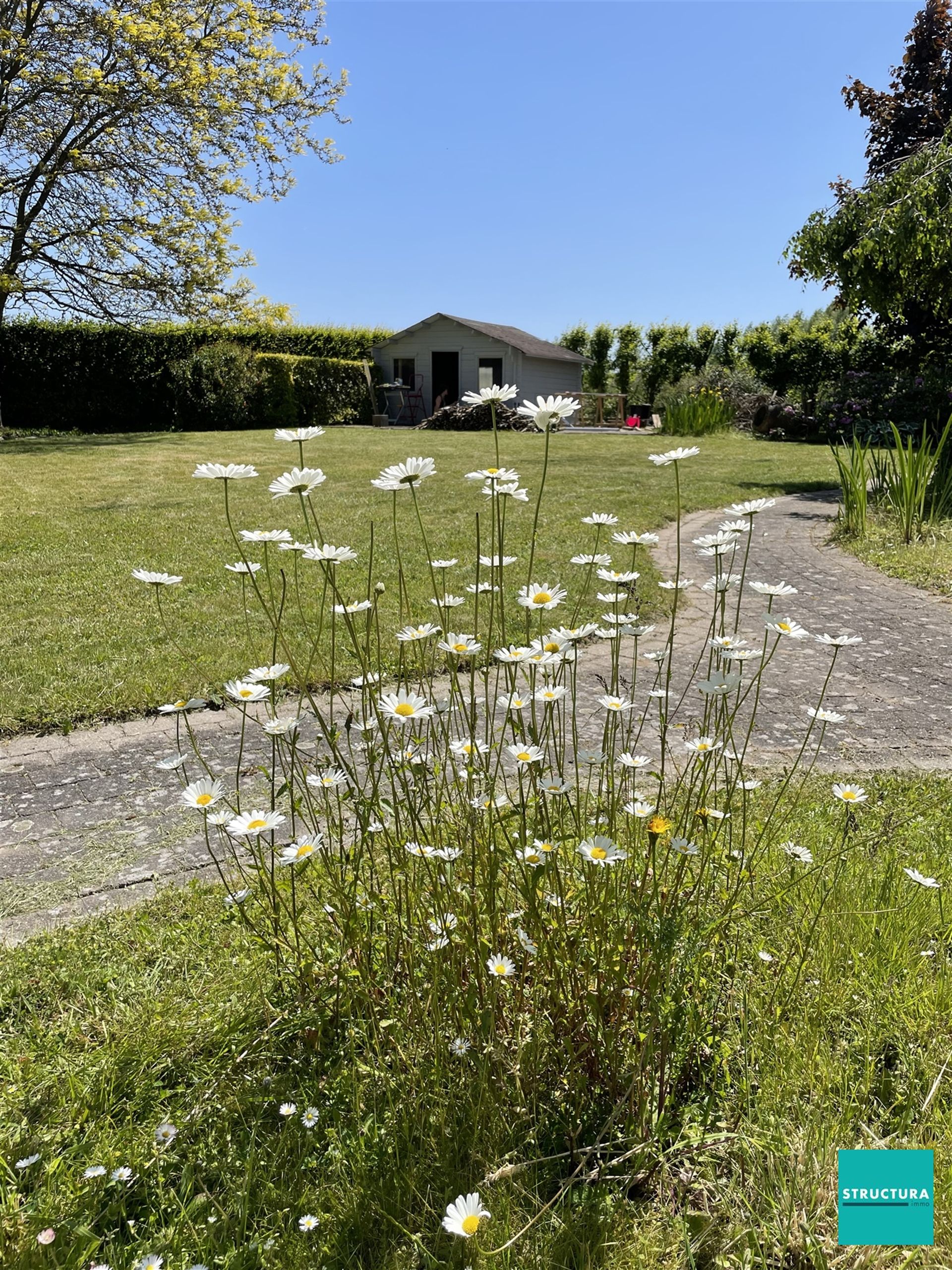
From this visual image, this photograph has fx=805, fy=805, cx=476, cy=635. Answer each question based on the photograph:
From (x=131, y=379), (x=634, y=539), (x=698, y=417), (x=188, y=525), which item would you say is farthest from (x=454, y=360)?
(x=634, y=539)

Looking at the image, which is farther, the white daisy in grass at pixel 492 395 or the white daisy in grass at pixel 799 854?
the white daisy in grass at pixel 799 854

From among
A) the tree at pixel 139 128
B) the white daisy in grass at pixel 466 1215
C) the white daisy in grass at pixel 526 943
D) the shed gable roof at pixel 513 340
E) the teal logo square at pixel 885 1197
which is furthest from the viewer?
the shed gable roof at pixel 513 340

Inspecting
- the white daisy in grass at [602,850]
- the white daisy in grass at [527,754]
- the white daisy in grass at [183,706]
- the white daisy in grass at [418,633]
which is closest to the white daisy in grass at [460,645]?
the white daisy in grass at [418,633]

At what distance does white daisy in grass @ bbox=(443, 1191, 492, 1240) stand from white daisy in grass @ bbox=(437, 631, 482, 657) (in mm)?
823

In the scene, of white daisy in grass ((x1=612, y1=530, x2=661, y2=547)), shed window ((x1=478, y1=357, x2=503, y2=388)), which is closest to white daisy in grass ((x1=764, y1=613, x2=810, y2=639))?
white daisy in grass ((x1=612, y1=530, x2=661, y2=547))

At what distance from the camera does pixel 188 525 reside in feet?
23.6

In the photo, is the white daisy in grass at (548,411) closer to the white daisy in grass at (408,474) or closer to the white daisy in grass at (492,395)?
the white daisy in grass at (492,395)

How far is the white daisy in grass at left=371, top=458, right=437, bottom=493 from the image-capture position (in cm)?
142

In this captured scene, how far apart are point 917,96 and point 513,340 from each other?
38.1ft

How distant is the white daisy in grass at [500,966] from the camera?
143cm

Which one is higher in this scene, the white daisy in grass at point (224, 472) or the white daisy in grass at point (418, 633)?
the white daisy in grass at point (224, 472)

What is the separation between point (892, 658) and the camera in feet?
13.6

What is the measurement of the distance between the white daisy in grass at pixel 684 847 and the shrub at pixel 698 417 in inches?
671

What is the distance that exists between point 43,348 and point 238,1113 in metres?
17.6
